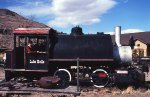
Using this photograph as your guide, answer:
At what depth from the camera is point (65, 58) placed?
1662 centimetres

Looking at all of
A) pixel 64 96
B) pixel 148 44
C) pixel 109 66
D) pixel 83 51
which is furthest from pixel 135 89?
pixel 148 44

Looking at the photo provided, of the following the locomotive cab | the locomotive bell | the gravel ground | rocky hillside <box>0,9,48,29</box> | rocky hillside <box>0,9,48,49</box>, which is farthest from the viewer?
rocky hillside <box>0,9,48,29</box>

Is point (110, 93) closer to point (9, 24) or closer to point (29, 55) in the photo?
point (29, 55)

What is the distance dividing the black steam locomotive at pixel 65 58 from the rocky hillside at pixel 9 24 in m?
24.5

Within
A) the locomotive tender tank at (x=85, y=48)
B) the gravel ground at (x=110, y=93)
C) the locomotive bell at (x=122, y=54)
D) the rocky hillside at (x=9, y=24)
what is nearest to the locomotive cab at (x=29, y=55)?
the locomotive tender tank at (x=85, y=48)

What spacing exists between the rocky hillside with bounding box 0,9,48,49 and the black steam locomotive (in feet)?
80.3

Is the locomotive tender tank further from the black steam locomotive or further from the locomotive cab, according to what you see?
the locomotive cab

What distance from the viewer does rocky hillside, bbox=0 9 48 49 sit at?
43.4 m

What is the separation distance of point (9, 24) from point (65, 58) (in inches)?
1416

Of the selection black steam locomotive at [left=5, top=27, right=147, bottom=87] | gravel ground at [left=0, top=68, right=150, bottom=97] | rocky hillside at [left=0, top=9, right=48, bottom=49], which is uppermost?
rocky hillside at [left=0, top=9, right=48, bottom=49]

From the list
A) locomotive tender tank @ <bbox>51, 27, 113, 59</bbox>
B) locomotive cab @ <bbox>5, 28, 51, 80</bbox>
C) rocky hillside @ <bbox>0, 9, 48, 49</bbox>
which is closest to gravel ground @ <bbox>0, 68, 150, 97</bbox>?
locomotive tender tank @ <bbox>51, 27, 113, 59</bbox>

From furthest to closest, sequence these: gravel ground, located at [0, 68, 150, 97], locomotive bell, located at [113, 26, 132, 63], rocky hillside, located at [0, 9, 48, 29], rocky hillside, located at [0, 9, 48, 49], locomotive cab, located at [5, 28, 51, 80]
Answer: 1. rocky hillside, located at [0, 9, 48, 29]
2. rocky hillside, located at [0, 9, 48, 49]
3. locomotive bell, located at [113, 26, 132, 63]
4. locomotive cab, located at [5, 28, 51, 80]
5. gravel ground, located at [0, 68, 150, 97]

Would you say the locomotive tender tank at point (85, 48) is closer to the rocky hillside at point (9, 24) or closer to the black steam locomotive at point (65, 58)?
the black steam locomotive at point (65, 58)

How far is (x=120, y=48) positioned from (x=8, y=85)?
20.8 feet
